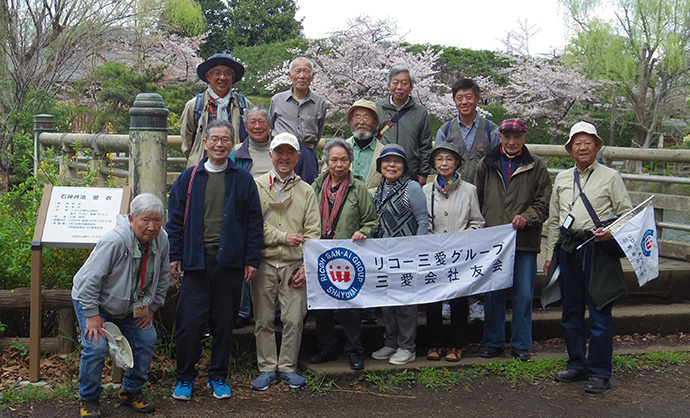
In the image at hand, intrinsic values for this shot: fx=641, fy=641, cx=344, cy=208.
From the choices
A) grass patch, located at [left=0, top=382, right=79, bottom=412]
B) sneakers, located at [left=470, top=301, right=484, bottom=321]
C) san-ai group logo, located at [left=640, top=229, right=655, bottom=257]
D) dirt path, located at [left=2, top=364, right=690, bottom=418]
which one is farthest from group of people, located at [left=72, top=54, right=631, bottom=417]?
grass patch, located at [left=0, top=382, right=79, bottom=412]

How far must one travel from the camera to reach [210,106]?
18.1 feet

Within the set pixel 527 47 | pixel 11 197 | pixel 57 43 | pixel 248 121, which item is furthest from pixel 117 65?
pixel 527 47

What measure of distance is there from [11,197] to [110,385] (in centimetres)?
239

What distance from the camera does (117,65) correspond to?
19.3m

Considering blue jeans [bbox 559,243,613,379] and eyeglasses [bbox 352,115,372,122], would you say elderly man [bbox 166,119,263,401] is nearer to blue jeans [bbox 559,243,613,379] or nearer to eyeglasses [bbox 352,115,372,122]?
eyeglasses [bbox 352,115,372,122]

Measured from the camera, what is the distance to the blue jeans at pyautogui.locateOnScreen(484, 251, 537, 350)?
17.8ft

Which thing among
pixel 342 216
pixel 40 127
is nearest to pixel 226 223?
pixel 342 216

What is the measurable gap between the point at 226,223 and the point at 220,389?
1.21 meters

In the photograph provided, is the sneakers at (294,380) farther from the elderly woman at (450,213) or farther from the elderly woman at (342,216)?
the elderly woman at (450,213)

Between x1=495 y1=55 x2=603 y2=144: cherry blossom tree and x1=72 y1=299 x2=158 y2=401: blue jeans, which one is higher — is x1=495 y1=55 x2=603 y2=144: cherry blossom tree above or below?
above

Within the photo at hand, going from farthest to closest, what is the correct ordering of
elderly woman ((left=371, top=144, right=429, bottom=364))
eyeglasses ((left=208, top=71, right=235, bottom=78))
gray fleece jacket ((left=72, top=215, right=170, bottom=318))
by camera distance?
eyeglasses ((left=208, top=71, right=235, bottom=78)) < elderly woman ((left=371, top=144, right=429, bottom=364)) < gray fleece jacket ((left=72, top=215, right=170, bottom=318))

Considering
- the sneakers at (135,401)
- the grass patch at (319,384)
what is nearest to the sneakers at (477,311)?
the grass patch at (319,384)

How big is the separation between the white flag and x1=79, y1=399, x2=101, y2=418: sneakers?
3.83 meters

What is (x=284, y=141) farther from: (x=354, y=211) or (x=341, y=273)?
(x=341, y=273)
